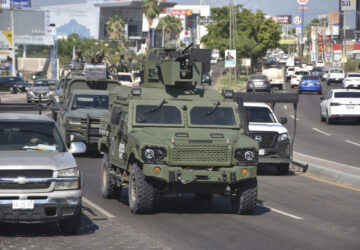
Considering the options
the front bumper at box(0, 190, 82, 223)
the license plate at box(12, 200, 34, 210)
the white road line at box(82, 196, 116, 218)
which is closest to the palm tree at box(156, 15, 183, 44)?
the white road line at box(82, 196, 116, 218)

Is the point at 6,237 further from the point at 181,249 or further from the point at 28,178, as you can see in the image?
the point at 181,249

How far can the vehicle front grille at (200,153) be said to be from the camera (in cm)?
1206

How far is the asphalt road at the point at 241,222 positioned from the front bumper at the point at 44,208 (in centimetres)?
32

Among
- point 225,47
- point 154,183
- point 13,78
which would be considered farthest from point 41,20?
point 154,183

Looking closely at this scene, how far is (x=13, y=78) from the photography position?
7525 cm

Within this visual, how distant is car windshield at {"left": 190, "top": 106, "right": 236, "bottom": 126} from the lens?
1317 cm

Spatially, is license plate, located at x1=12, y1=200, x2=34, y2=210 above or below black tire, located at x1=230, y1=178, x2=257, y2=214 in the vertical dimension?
above

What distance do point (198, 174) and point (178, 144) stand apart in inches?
22.2

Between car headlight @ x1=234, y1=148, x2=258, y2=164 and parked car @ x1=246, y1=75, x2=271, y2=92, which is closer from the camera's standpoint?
car headlight @ x1=234, y1=148, x2=258, y2=164

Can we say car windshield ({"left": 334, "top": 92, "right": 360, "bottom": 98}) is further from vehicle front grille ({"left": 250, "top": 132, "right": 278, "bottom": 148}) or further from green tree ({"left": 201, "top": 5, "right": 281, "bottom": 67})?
green tree ({"left": 201, "top": 5, "right": 281, "bottom": 67})

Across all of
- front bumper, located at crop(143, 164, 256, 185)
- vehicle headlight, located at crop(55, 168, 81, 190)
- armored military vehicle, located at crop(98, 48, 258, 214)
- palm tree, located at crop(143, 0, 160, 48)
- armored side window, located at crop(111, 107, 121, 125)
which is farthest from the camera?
palm tree, located at crop(143, 0, 160, 48)

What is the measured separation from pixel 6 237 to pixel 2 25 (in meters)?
144

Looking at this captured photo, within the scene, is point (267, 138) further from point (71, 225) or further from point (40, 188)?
point (40, 188)

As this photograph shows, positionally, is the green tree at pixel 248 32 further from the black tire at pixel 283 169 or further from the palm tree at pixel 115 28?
the black tire at pixel 283 169
